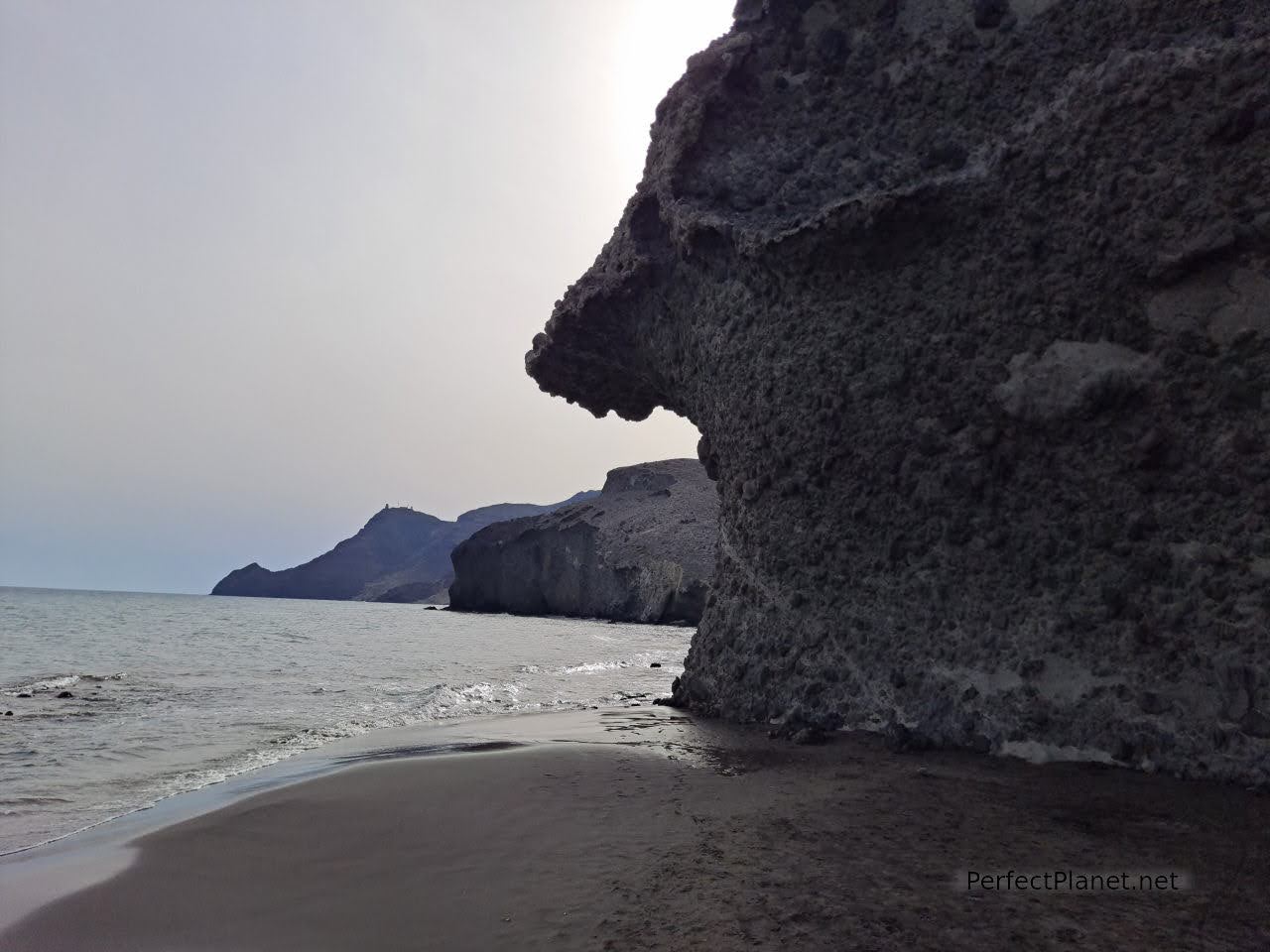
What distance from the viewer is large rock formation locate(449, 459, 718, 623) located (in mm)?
45531

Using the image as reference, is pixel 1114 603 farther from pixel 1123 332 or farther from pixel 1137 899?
pixel 1137 899

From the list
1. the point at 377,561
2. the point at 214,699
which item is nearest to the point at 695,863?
the point at 214,699

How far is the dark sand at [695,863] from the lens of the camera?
275cm

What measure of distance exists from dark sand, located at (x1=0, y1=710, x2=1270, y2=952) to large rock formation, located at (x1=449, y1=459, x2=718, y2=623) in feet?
124

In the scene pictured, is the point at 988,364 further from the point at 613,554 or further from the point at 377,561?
the point at 377,561

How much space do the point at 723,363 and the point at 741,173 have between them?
6.06 feet

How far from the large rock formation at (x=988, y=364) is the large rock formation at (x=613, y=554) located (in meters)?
35.4

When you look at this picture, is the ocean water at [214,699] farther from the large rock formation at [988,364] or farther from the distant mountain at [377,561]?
the distant mountain at [377,561]

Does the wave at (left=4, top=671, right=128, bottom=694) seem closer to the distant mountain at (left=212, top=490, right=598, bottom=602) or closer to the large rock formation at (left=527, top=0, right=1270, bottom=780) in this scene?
the large rock formation at (left=527, top=0, right=1270, bottom=780)

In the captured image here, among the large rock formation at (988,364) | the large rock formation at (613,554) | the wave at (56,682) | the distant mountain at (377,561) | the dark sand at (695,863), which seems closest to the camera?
the dark sand at (695,863)

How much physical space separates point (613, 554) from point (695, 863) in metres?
46.7

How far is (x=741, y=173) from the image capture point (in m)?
7.79

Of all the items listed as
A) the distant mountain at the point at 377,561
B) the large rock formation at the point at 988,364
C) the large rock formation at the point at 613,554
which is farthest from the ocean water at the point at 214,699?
the distant mountain at the point at 377,561

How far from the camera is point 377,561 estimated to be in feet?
517
